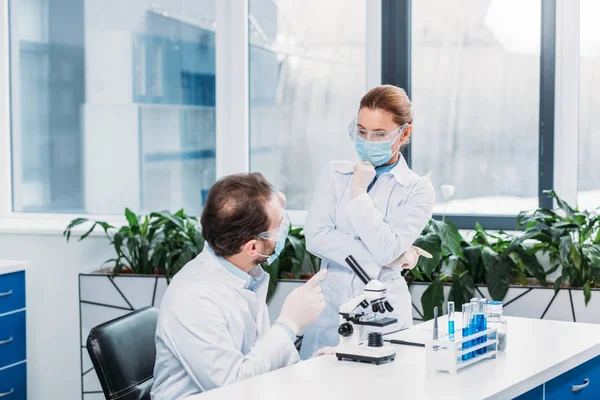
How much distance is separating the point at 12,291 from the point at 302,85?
1.57 metres

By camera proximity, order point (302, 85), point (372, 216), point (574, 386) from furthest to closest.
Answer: point (302, 85) → point (372, 216) → point (574, 386)

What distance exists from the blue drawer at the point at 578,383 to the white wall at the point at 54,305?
2.37m

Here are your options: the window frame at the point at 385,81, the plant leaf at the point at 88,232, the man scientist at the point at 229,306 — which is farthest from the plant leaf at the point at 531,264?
the plant leaf at the point at 88,232

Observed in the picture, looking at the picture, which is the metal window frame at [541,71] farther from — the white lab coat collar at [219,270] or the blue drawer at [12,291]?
the white lab coat collar at [219,270]

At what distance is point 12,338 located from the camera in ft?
10.9

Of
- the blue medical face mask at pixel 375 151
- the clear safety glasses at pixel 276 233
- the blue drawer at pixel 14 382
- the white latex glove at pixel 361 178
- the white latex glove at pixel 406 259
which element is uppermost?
the blue medical face mask at pixel 375 151

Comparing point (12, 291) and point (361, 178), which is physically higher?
point (361, 178)

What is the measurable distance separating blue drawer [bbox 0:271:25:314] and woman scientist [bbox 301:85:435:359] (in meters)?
1.41

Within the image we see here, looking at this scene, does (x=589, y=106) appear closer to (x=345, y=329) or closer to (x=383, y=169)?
(x=383, y=169)

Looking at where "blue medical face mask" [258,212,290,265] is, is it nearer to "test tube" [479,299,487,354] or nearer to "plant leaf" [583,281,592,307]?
"test tube" [479,299,487,354]

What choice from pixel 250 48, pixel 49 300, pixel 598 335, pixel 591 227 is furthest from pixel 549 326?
pixel 49 300

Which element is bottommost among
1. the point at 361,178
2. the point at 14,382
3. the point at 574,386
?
the point at 14,382

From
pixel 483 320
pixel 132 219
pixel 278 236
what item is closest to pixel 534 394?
pixel 483 320

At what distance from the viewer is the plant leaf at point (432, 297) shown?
122 inches
